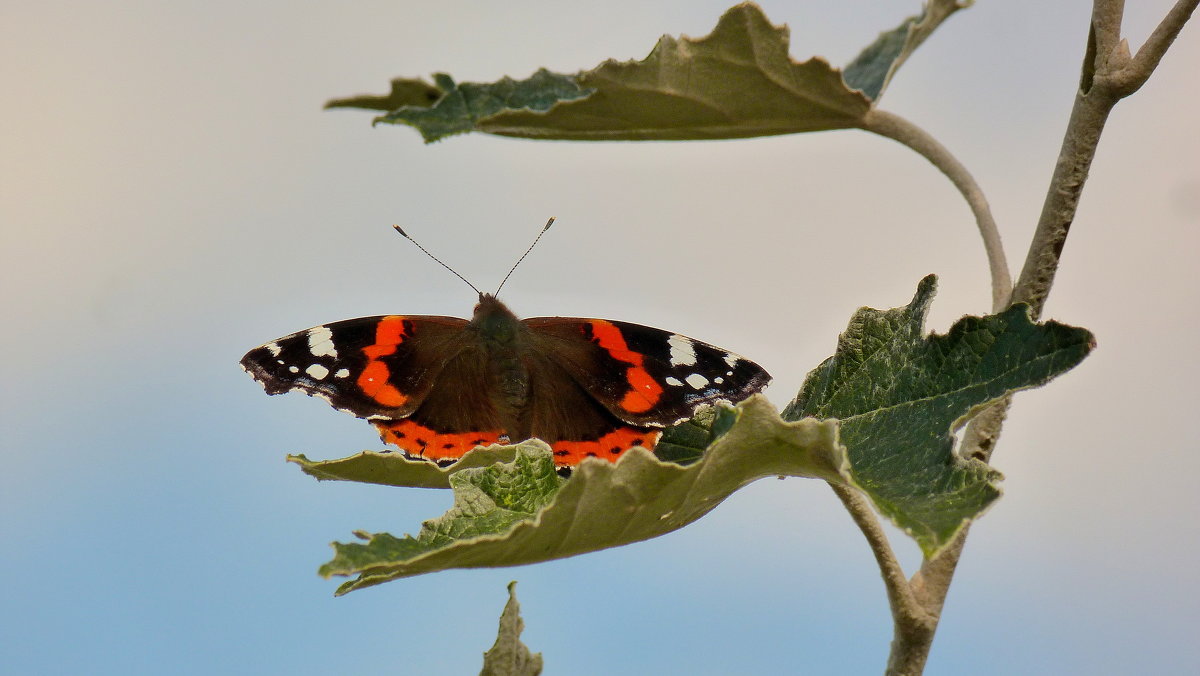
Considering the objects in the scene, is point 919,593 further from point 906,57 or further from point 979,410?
point 906,57

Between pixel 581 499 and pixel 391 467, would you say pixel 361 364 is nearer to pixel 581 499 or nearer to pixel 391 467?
pixel 391 467

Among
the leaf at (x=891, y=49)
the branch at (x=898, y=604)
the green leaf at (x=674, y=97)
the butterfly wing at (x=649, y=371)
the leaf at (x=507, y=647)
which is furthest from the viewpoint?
the leaf at (x=891, y=49)

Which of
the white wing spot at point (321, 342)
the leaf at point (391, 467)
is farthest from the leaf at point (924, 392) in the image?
the white wing spot at point (321, 342)

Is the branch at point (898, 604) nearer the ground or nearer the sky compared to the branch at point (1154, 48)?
nearer the ground

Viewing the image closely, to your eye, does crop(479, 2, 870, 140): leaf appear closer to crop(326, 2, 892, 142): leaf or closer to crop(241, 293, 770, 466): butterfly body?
crop(326, 2, 892, 142): leaf

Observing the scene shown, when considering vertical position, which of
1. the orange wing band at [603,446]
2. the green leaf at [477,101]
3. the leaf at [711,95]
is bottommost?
the orange wing band at [603,446]

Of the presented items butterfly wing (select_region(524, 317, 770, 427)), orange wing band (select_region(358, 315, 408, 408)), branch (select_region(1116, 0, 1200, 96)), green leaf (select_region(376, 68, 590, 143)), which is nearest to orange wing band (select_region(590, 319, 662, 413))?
butterfly wing (select_region(524, 317, 770, 427))

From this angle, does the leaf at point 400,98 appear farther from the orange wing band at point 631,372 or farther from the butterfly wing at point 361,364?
the orange wing band at point 631,372
